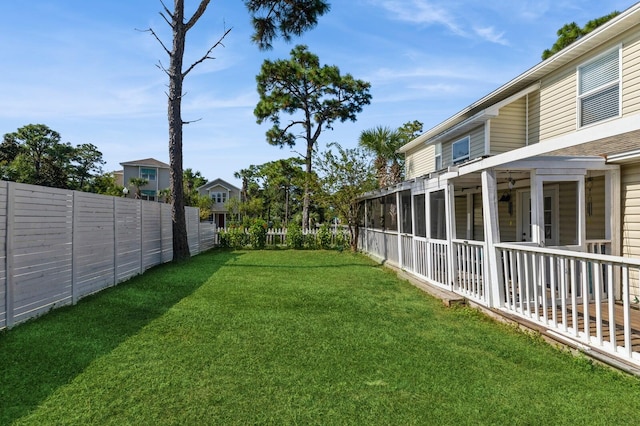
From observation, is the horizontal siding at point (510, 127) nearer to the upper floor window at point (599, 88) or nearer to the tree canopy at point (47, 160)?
the upper floor window at point (599, 88)

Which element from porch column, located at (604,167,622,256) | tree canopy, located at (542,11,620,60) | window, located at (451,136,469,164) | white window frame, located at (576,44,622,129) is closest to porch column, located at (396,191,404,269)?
window, located at (451,136,469,164)

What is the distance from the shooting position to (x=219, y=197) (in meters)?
37.3

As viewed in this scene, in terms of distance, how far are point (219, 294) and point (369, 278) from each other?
144 inches

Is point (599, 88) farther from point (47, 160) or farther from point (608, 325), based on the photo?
point (47, 160)

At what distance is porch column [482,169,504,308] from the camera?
5141mm

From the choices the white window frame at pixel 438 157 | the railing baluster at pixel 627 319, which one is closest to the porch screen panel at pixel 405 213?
the white window frame at pixel 438 157

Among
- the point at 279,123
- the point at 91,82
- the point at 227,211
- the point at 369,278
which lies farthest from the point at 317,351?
the point at 227,211

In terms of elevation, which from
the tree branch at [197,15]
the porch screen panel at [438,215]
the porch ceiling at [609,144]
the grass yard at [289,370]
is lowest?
the grass yard at [289,370]

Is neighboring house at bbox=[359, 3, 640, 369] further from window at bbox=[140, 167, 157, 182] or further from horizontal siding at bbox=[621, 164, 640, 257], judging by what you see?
window at bbox=[140, 167, 157, 182]

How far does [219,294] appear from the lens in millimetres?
6359

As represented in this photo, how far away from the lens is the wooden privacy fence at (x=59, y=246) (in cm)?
420

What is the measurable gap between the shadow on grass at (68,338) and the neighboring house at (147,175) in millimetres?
29744

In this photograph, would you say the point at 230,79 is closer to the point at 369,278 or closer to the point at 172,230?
the point at 172,230

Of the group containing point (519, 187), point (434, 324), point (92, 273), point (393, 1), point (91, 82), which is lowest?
point (434, 324)
